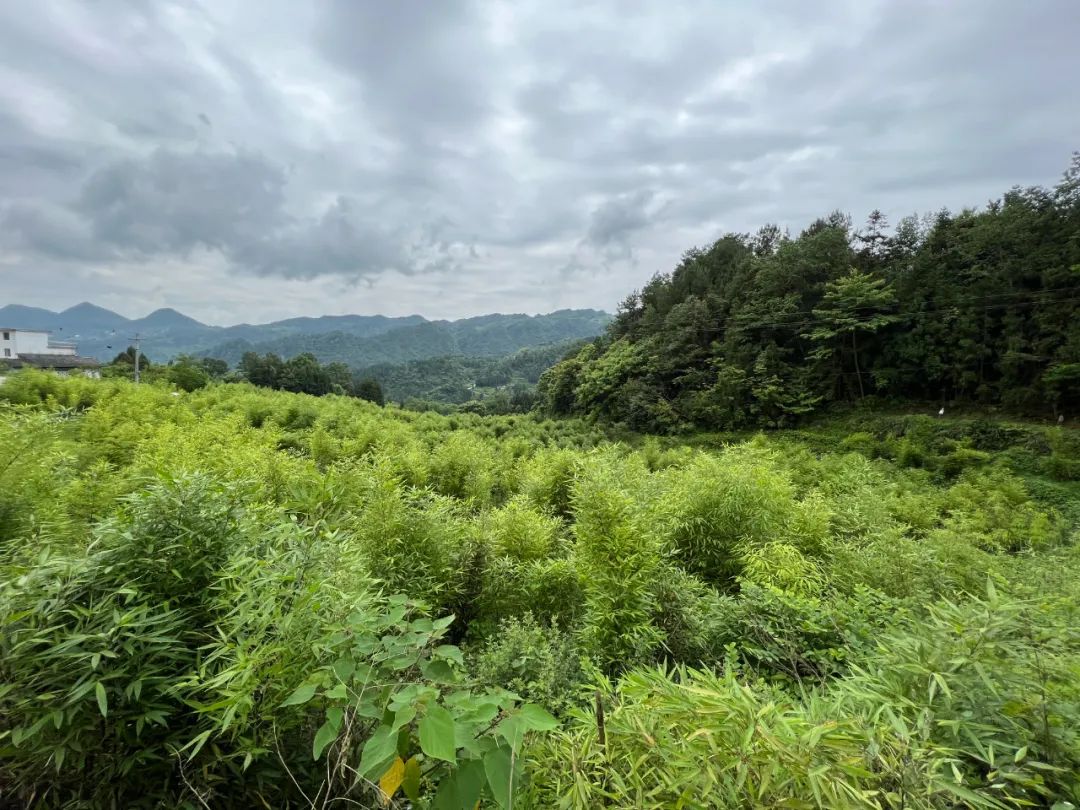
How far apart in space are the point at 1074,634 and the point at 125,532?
3.32 metres

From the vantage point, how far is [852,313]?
1577cm

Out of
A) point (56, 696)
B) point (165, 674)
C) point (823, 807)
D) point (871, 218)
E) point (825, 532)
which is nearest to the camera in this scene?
point (823, 807)

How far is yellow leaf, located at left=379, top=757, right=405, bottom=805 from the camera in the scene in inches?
39.6

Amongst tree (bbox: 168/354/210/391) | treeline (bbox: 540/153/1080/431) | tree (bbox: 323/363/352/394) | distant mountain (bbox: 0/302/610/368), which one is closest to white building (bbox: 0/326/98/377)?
tree (bbox: 323/363/352/394)

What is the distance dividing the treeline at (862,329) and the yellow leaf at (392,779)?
17.1 meters

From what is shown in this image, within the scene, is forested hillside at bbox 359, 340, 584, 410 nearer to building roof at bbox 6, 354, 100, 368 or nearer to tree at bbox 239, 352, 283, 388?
tree at bbox 239, 352, 283, 388

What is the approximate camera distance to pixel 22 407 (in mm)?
2979

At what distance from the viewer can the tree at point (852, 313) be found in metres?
15.2

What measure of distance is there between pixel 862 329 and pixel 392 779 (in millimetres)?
19606

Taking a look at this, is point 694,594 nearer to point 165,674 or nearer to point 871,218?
point 165,674

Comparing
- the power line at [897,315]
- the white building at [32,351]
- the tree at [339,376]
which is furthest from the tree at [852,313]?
the white building at [32,351]

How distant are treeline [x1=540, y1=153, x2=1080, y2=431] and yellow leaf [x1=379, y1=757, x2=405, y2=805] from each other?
56.1ft

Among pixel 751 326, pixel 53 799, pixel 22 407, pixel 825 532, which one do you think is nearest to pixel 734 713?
pixel 53 799

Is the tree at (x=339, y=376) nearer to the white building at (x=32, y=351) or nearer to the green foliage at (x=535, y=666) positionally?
the white building at (x=32, y=351)
